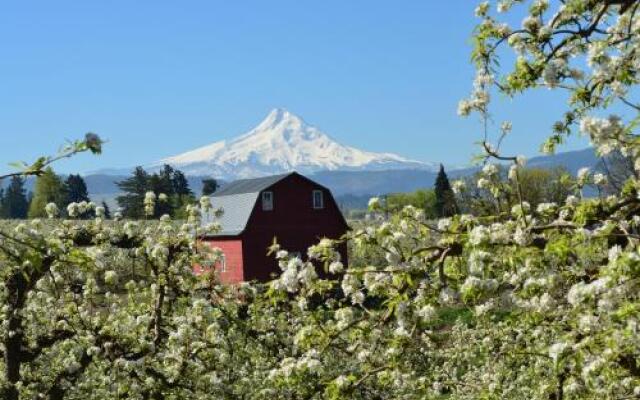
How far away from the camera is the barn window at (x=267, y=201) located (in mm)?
45591

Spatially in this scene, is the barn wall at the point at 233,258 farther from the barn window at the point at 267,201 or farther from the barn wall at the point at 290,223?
the barn window at the point at 267,201

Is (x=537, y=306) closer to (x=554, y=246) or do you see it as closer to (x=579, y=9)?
(x=554, y=246)

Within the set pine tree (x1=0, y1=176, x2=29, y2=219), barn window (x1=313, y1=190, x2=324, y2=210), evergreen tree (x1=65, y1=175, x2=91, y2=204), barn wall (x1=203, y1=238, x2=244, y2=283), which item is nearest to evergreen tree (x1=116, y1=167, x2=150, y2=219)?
evergreen tree (x1=65, y1=175, x2=91, y2=204)

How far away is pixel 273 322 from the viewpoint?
13.8m

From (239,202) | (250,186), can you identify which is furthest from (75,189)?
(239,202)

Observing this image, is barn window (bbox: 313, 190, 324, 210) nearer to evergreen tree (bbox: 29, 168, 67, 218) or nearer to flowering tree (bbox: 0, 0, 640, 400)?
flowering tree (bbox: 0, 0, 640, 400)

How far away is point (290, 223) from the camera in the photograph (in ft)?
152

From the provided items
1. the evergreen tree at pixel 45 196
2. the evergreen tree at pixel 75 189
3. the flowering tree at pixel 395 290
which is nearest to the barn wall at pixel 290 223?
the flowering tree at pixel 395 290

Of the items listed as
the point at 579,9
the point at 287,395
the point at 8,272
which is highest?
the point at 579,9

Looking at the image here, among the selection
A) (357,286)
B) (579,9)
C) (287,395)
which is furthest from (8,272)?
(579,9)

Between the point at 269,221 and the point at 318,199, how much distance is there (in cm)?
389

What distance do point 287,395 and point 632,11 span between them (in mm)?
7229

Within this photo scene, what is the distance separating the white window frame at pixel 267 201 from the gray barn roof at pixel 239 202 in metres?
0.44

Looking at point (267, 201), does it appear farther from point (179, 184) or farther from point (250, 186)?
point (179, 184)
